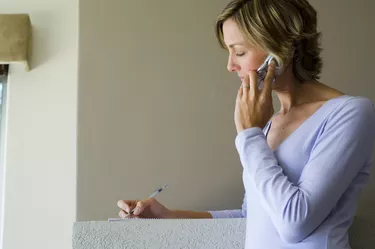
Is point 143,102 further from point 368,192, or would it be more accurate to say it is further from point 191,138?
point 368,192

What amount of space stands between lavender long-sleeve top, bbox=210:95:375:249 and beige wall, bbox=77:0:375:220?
69 cm

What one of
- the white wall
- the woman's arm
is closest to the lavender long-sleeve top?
the woman's arm

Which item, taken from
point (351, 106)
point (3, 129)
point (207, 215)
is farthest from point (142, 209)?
point (3, 129)

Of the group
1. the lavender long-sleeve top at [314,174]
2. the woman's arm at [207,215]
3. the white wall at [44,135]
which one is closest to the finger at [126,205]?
the woman's arm at [207,215]

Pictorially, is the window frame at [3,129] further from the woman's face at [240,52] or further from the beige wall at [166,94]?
the woman's face at [240,52]

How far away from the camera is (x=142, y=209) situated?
3.82 feet

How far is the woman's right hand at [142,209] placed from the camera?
3.82 feet

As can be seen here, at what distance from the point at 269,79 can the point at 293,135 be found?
0.11 m

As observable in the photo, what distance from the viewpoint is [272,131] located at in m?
0.94

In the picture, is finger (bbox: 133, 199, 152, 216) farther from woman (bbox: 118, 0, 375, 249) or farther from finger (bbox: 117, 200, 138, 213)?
woman (bbox: 118, 0, 375, 249)

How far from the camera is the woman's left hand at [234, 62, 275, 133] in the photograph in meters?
0.83

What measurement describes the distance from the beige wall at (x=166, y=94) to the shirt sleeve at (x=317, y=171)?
0.74 metres

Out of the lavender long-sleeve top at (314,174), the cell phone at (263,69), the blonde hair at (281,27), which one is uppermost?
the blonde hair at (281,27)

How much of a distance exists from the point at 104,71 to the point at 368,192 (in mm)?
875
